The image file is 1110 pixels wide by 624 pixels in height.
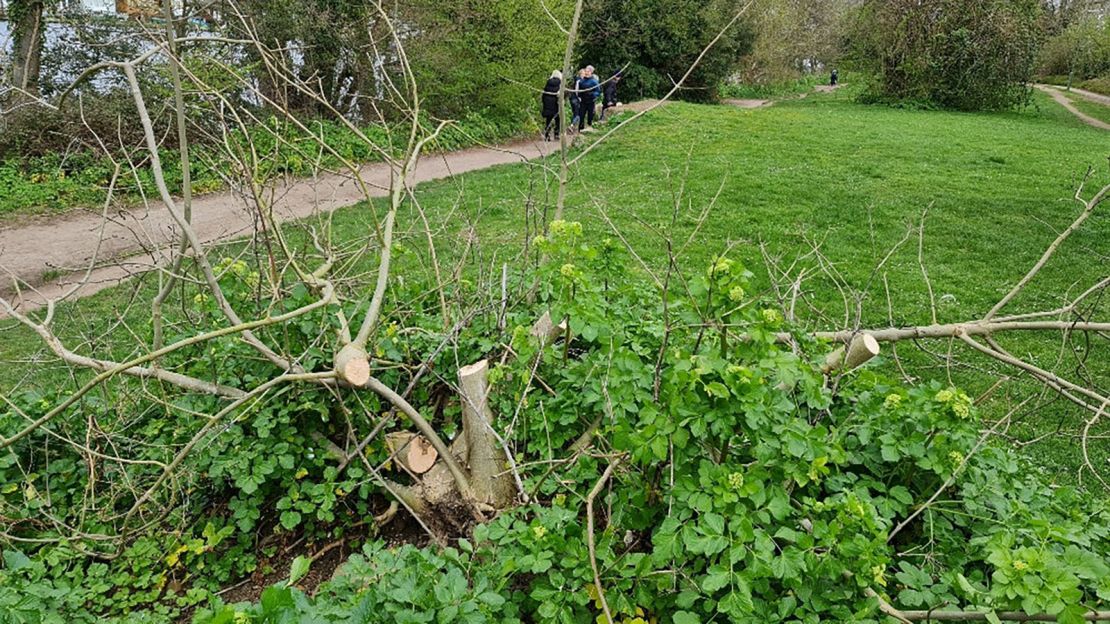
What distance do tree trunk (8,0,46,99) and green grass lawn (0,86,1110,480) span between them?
570 cm

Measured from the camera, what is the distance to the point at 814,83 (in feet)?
98.4

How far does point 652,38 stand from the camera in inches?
811

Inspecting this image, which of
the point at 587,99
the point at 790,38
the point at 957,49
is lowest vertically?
the point at 587,99

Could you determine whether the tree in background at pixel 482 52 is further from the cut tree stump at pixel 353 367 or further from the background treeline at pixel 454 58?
the cut tree stump at pixel 353 367

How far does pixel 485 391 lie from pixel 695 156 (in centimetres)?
961

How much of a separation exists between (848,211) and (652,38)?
14.1m

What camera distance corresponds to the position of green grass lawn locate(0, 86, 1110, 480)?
4.81 m

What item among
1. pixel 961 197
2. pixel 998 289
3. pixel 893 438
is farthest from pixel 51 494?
pixel 961 197

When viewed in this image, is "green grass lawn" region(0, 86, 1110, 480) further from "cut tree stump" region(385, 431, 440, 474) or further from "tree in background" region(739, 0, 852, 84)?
"tree in background" region(739, 0, 852, 84)

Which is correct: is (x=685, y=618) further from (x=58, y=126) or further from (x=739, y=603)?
(x=58, y=126)

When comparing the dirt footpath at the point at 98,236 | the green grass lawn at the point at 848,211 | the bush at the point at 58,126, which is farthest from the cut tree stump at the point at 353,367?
the bush at the point at 58,126

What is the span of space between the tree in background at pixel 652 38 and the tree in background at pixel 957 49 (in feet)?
16.0

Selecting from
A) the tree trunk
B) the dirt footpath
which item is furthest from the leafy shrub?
the tree trunk

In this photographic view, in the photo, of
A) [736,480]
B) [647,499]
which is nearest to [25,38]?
[647,499]
